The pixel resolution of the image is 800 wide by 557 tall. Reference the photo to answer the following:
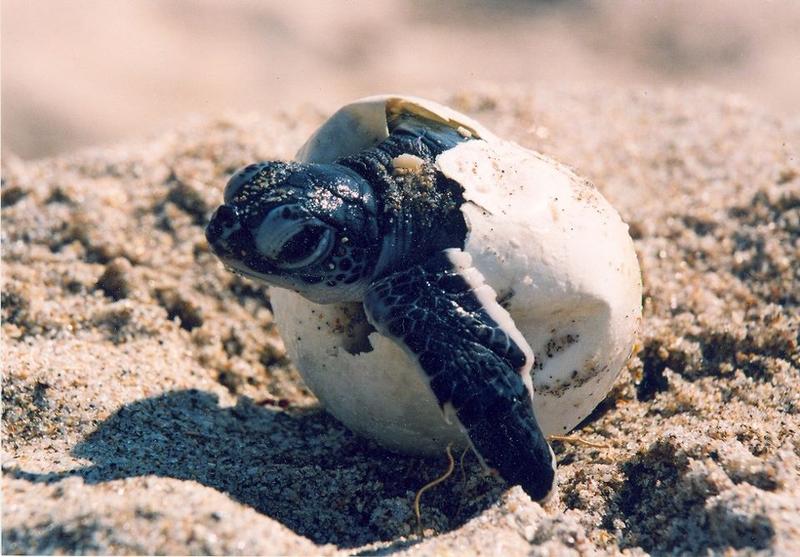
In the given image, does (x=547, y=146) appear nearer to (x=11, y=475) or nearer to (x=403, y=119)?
(x=403, y=119)

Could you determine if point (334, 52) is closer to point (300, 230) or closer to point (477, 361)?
point (300, 230)

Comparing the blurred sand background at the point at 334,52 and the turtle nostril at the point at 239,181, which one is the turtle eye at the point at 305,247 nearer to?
the turtle nostril at the point at 239,181

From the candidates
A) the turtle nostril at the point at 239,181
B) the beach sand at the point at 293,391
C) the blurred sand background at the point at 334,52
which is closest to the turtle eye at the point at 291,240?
the turtle nostril at the point at 239,181

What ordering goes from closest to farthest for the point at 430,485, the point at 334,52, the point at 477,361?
the point at 477,361
the point at 430,485
the point at 334,52

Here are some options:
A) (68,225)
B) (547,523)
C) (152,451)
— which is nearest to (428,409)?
(547,523)

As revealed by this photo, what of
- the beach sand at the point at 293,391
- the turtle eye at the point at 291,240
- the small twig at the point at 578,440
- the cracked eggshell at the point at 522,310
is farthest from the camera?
the small twig at the point at 578,440

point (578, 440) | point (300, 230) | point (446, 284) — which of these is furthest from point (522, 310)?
point (300, 230)

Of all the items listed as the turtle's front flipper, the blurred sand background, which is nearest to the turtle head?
the turtle's front flipper
